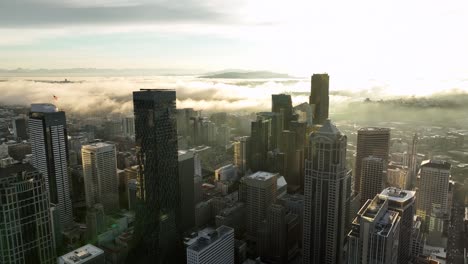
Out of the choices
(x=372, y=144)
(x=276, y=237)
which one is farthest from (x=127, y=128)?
(x=372, y=144)

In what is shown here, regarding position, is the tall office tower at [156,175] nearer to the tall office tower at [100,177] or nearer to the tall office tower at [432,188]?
the tall office tower at [100,177]

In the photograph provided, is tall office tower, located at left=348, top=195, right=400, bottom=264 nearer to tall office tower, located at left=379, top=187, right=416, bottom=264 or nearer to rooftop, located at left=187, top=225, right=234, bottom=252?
tall office tower, located at left=379, top=187, right=416, bottom=264

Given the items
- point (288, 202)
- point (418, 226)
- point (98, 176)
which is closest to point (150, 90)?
point (98, 176)

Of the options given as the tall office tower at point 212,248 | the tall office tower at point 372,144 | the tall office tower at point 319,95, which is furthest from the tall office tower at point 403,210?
the tall office tower at point 319,95

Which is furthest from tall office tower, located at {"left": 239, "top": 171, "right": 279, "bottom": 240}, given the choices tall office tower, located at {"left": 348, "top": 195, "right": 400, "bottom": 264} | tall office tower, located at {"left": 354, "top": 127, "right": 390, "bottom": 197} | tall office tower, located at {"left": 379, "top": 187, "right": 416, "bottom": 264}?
tall office tower, located at {"left": 348, "top": 195, "right": 400, "bottom": 264}

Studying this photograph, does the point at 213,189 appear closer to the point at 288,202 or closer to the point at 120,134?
the point at 288,202

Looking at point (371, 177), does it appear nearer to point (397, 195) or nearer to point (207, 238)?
point (397, 195)
